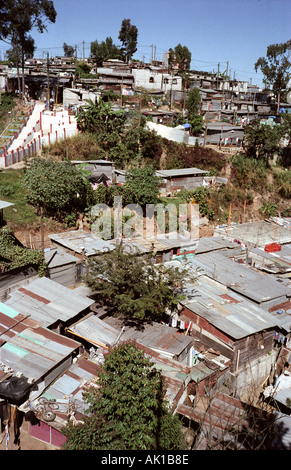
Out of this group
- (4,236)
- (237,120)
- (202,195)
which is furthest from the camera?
(237,120)

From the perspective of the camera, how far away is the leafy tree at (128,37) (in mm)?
53188

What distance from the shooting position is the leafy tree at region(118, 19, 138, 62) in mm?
53188

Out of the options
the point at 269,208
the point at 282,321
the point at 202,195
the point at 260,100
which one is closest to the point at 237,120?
the point at 260,100

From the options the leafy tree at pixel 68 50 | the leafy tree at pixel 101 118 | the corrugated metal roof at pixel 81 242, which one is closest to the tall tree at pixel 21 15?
the leafy tree at pixel 101 118

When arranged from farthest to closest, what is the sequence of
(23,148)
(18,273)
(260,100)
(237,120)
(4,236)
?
(260,100)
(237,120)
(23,148)
(4,236)
(18,273)

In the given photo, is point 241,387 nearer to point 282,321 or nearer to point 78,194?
point 282,321

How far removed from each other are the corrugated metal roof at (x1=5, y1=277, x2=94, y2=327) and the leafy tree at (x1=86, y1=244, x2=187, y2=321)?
0.99 m

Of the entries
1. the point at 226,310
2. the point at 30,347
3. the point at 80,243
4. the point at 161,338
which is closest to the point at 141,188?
the point at 80,243

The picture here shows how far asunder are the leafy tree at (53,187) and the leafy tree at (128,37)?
4080 centimetres

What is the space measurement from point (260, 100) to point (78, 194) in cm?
3854

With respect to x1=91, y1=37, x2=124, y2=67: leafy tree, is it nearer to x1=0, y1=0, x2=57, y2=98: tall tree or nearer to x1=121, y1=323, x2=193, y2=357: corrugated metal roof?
x1=0, y1=0, x2=57, y2=98: tall tree

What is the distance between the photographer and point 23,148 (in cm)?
→ 2261

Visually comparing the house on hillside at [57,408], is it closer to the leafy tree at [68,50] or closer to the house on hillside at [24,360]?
the house on hillside at [24,360]
